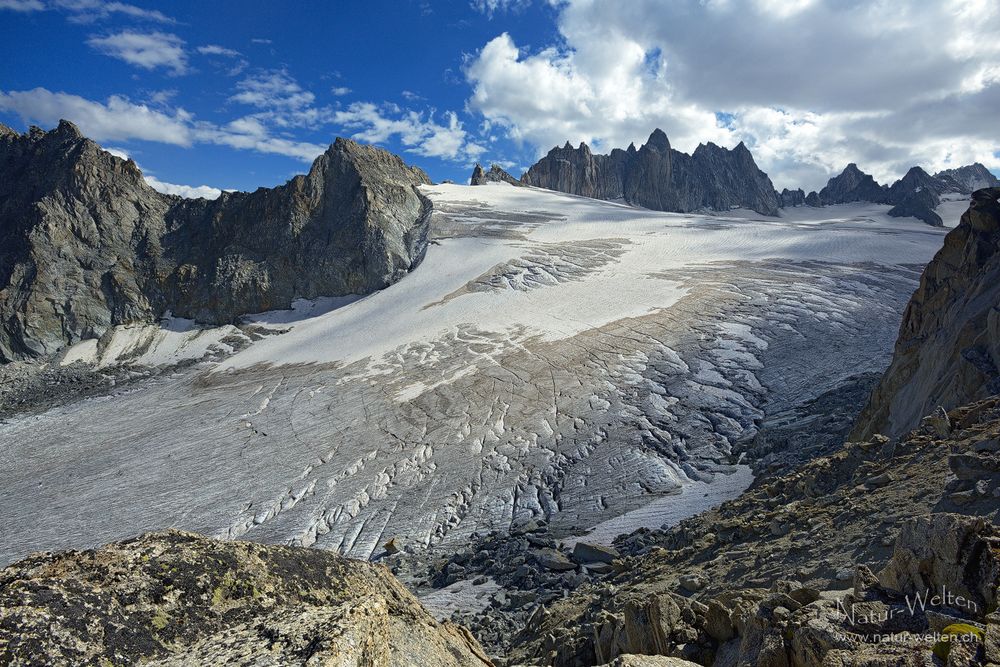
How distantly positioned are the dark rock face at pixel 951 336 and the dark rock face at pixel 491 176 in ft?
320

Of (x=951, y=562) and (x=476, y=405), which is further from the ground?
(x=951, y=562)

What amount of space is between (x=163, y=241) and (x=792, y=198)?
6030 inches

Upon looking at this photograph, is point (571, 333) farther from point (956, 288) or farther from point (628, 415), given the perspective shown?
point (956, 288)

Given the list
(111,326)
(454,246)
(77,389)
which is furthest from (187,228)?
(454,246)

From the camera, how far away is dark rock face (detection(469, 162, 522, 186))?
114625mm

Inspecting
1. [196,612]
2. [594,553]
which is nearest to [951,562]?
[196,612]

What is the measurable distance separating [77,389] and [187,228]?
98.0ft

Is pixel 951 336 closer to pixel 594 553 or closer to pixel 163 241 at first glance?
pixel 594 553

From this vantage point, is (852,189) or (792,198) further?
(792,198)

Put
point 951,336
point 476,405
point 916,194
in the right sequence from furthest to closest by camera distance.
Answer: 1. point 916,194
2. point 476,405
3. point 951,336

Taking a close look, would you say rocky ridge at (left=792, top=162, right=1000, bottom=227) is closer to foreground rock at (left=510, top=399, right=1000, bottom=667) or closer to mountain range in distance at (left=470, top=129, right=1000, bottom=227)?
mountain range in distance at (left=470, top=129, right=1000, bottom=227)

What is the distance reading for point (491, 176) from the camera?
385 feet

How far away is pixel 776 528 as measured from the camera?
36.6 ft

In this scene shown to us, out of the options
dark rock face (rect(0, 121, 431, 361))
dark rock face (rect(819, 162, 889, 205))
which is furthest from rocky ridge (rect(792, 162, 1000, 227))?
dark rock face (rect(0, 121, 431, 361))
